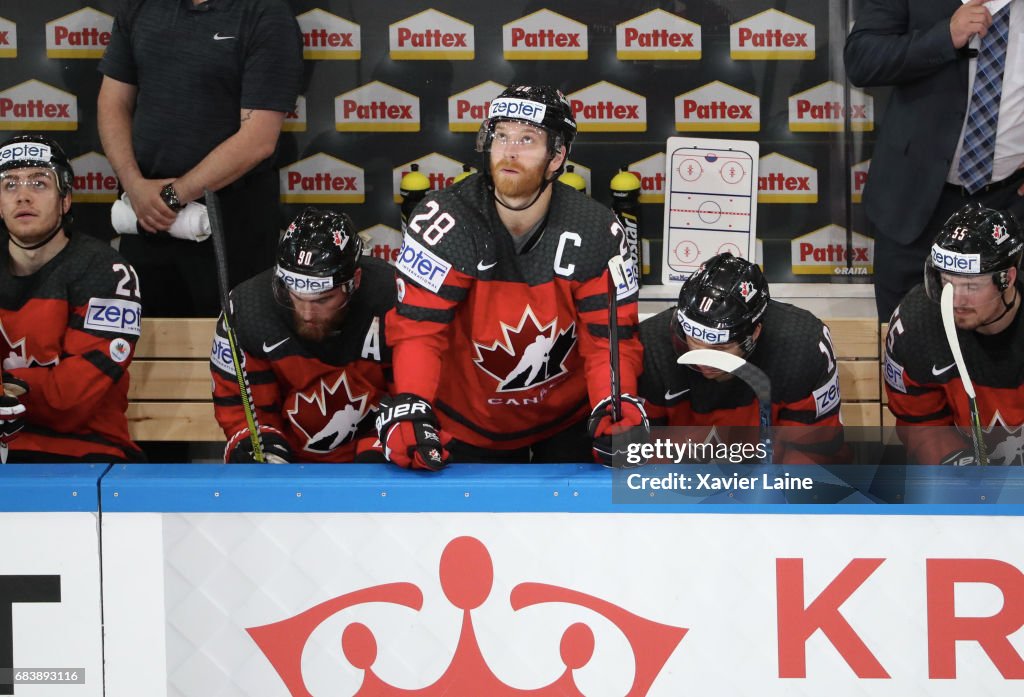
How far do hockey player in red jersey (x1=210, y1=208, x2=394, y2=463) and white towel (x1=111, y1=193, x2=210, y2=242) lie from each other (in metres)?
0.70

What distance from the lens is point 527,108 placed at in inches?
122

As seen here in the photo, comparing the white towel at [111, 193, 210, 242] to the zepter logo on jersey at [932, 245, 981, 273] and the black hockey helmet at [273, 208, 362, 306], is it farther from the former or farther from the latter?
the zepter logo on jersey at [932, 245, 981, 273]

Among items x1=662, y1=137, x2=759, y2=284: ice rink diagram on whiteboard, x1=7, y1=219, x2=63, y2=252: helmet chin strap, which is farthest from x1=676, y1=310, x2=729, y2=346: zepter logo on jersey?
x1=7, y1=219, x2=63, y2=252: helmet chin strap

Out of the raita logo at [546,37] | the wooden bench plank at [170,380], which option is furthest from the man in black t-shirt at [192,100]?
the raita logo at [546,37]

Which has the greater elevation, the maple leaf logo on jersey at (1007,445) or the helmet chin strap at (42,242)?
the helmet chin strap at (42,242)

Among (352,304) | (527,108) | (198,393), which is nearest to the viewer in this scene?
(527,108)

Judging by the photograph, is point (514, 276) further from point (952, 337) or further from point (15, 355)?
point (15, 355)

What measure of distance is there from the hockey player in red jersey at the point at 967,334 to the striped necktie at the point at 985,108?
1.75 feet

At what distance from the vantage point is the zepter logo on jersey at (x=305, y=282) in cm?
337

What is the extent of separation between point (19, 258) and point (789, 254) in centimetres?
261

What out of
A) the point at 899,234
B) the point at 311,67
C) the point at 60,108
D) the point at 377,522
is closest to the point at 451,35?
the point at 311,67

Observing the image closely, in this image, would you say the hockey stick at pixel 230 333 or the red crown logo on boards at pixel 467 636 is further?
the hockey stick at pixel 230 333

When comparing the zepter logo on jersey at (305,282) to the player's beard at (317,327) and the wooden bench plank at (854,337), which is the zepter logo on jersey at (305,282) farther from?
the wooden bench plank at (854,337)

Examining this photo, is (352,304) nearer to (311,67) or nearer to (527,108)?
(527,108)
